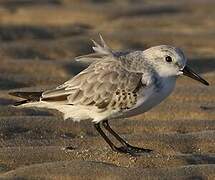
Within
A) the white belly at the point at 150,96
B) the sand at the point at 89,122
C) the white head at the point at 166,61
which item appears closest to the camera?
the sand at the point at 89,122

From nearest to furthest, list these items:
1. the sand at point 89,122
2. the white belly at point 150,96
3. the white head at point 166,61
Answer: the sand at point 89,122, the white belly at point 150,96, the white head at point 166,61

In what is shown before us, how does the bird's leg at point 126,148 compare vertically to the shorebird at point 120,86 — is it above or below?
below

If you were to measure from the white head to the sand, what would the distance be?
570mm

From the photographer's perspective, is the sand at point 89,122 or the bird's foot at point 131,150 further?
the bird's foot at point 131,150

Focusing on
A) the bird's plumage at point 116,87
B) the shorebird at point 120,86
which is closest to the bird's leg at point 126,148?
the shorebird at point 120,86

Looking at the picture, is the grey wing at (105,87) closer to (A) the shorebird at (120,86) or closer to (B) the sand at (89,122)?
(A) the shorebird at (120,86)

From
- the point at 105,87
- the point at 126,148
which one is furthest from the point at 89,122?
the point at 105,87

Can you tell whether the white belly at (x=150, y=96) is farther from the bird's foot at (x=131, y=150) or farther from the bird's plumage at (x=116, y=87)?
the bird's foot at (x=131, y=150)

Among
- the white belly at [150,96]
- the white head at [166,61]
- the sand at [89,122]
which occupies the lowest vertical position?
the sand at [89,122]

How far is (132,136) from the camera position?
6.65 m

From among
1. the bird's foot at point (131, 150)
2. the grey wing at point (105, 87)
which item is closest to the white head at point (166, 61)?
the grey wing at point (105, 87)

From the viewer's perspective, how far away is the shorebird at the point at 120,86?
592 cm

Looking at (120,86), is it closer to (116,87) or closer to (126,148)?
(116,87)

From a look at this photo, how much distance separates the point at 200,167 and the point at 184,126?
1.53 meters
